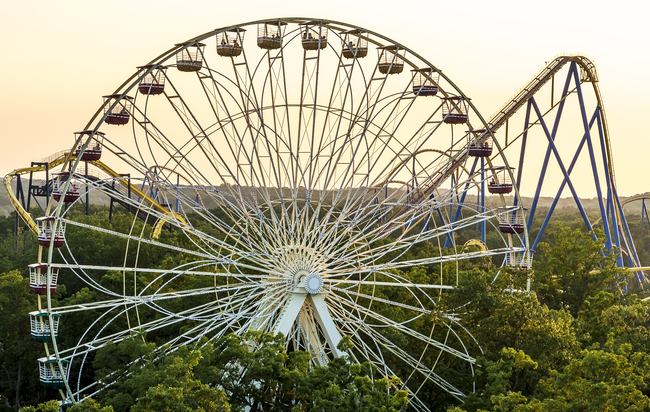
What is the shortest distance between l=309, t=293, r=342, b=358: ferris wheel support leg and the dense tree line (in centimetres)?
123

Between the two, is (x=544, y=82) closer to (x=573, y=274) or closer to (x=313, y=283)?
(x=573, y=274)

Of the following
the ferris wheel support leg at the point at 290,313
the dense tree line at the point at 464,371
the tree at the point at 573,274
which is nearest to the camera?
the dense tree line at the point at 464,371

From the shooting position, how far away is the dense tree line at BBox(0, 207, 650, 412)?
2134 cm

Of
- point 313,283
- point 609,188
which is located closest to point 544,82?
point 609,188

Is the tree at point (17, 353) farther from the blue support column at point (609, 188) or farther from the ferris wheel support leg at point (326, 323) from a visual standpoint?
the blue support column at point (609, 188)

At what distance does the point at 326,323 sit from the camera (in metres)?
27.2

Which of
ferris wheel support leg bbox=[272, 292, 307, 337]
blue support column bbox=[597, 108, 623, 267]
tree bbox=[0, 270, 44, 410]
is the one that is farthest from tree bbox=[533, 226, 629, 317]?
tree bbox=[0, 270, 44, 410]

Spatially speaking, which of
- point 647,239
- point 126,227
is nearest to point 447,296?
point 126,227

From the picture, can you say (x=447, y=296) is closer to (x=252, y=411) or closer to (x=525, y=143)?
(x=252, y=411)

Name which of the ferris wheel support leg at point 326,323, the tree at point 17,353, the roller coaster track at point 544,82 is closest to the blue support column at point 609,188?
the roller coaster track at point 544,82

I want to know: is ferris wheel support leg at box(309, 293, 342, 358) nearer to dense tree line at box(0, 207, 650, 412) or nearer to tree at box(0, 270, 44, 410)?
dense tree line at box(0, 207, 650, 412)

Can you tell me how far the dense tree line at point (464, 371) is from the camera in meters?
21.3

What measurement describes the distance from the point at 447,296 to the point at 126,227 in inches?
1449

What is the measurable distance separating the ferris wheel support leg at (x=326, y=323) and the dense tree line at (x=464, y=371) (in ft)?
4.05
